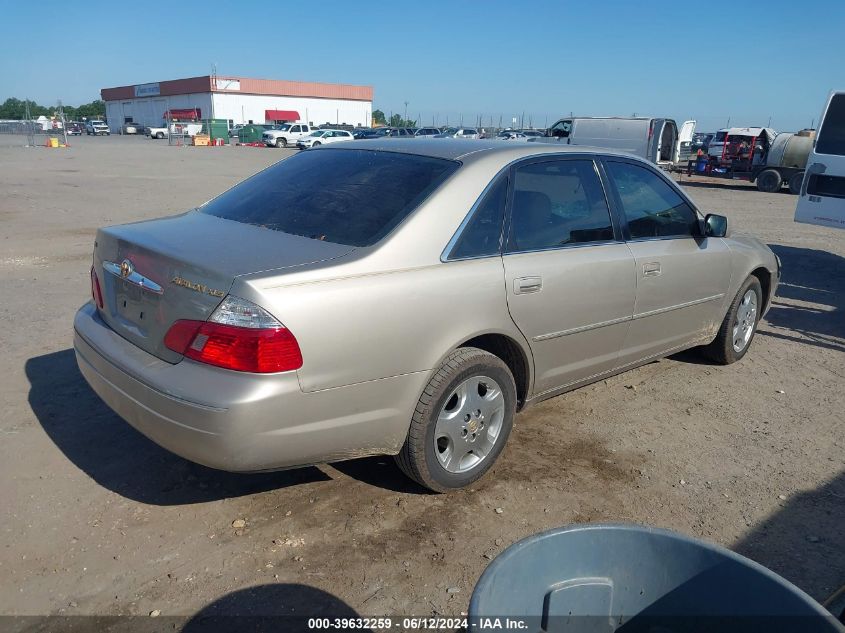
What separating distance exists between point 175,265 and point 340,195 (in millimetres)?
954

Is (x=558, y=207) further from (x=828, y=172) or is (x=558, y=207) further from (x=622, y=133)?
(x=622, y=133)

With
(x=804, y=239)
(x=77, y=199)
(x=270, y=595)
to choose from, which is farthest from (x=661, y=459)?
(x=77, y=199)

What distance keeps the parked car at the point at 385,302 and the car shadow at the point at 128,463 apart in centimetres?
52

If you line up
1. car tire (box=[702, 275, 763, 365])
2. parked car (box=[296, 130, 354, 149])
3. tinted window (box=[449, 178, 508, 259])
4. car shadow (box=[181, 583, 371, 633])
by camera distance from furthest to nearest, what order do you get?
1. parked car (box=[296, 130, 354, 149])
2. car tire (box=[702, 275, 763, 365])
3. tinted window (box=[449, 178, 508, 259])
4. car shadow (box=[181, 583, 371, 633])

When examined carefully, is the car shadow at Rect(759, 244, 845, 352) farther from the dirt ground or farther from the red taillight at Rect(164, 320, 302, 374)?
the red taillight at Rect(164, 320, 302, 374)

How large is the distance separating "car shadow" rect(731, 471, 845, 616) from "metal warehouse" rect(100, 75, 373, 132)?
7817cm

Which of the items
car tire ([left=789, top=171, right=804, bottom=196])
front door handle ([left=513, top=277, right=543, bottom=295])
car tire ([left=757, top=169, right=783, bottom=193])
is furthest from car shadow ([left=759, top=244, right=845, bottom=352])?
car tire ([left=757, top=169, right=783, bottom=193])

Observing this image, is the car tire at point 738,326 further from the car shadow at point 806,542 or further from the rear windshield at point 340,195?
the rear windshield at point 340,195

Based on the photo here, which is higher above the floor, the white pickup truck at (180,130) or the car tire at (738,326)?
the car tire at (738,326)

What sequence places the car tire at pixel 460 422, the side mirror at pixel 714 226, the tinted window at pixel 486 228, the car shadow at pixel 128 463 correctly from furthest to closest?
the side mirror at pixel 714 226
the car shadow at pixel 128 463
the tinted window at pixel 486 228
the car tire at pixel 460 422

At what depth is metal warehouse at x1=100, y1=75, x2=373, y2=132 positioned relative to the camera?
8069 centimetres

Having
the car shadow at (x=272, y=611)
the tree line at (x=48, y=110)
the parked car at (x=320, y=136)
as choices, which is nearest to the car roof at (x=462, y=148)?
the car shadow at (x=272, y=611)

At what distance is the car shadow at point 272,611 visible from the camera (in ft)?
8.20

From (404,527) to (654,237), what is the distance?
2.48m
